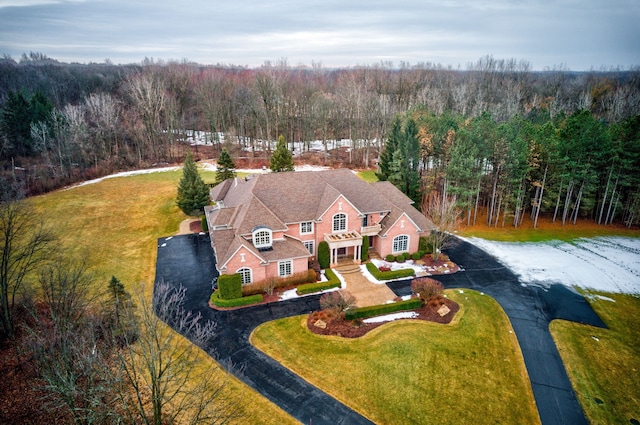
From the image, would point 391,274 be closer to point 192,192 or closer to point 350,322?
point 350,322

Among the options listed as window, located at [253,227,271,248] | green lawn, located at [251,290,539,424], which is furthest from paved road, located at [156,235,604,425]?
window, located at [253,227,271,248]

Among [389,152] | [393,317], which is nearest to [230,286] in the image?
[393,317]

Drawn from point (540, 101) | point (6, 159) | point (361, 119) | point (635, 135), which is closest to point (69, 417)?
point (635, 135)

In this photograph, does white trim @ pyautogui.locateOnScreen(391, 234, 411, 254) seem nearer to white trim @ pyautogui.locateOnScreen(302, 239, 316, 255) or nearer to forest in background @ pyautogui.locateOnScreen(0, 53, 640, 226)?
white trim @ pyautogui.locateOnScreen(302, 239, 316, 255)

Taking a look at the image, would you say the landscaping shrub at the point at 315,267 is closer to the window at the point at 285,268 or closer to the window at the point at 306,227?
the window at the point at 285,268

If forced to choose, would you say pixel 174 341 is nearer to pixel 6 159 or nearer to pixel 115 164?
pixel 115 164
